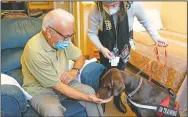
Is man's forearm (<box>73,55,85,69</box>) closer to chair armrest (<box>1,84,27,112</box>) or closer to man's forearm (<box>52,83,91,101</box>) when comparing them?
man's forearm (<box>52,83,91,101</box>)

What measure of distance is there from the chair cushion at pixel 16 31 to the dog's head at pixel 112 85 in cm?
84

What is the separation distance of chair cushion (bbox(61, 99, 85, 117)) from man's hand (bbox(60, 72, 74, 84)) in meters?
0.13

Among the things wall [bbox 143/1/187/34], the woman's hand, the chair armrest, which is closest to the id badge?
the woman's hand

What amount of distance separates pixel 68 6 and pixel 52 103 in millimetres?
2707

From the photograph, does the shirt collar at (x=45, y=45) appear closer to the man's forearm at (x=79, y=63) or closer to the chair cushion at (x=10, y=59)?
the man's forearm at (x=79, y=63)

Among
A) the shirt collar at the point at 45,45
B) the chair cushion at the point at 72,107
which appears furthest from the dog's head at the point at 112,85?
the shirt collar at the point at 45,45

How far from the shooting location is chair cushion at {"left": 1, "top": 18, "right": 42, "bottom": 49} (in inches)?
64.6

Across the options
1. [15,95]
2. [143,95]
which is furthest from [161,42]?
[15,95]

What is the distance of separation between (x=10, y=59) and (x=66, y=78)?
58 centimetres

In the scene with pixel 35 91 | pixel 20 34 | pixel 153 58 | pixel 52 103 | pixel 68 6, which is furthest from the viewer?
pixel 68 6

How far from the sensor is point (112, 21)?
1495 millimetres

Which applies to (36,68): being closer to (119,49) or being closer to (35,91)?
(35,91)

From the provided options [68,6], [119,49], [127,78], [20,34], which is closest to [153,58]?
[119,49]

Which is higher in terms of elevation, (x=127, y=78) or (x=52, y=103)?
(x=127, y=78)
